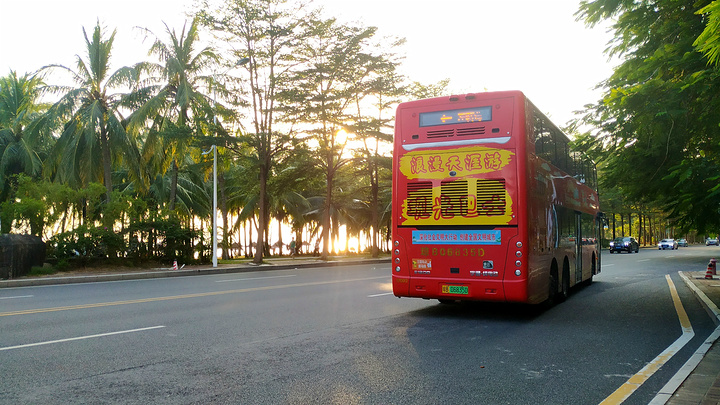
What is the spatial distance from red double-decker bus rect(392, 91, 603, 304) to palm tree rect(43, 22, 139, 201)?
22429mm

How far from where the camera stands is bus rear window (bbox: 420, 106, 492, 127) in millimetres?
9625

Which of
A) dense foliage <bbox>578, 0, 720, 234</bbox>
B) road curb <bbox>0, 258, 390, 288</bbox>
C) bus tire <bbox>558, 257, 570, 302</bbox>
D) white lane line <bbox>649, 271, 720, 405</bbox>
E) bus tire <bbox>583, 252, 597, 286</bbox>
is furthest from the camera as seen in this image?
road curb <bbox>0, 258, 390, 288</bbox>

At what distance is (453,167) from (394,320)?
2.85 m

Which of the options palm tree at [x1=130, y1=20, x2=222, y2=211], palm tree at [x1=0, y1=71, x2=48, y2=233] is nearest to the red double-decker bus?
palm tree at [x1=130, y1=20, x2=222, y2=211]

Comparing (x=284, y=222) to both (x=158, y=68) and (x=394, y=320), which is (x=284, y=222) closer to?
(x=158, y=68)

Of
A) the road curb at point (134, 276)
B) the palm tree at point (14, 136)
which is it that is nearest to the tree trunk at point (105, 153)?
the palm tree at point (14, 136)

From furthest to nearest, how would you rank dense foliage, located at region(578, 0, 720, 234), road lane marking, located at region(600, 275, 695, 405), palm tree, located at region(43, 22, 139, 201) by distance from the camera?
palm tree, located at region(43, 22, 139, 201) < dense foliage, located at region(578, 0, 720, 234) < road lane marking, located at region(600, 275, 695, 405)

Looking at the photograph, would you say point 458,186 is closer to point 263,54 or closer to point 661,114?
point 661,114

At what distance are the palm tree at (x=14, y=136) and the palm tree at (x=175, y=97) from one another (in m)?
8.02

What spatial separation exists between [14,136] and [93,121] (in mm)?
15432

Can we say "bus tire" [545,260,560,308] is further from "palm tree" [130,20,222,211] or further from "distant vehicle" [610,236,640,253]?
"distant vehicle" [610,236,640,253]

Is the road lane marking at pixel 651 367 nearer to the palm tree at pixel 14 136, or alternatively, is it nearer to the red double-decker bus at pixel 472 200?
the red double-decker bus at pixel 472 200

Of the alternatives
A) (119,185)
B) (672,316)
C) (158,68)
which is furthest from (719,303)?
(119,185)

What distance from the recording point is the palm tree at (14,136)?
35672 millimetres
